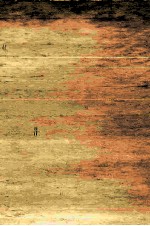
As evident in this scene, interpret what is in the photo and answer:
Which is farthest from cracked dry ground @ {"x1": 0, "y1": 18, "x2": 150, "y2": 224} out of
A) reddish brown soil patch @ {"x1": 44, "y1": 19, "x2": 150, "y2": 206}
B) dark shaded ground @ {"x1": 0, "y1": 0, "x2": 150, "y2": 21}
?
dark shaded ground @ {"x1": 0, "y1": 0, "x2": 150, "y2": 21}

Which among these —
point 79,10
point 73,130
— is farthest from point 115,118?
point 79,10

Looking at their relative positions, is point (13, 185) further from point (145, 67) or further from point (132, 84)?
point (145, 67)

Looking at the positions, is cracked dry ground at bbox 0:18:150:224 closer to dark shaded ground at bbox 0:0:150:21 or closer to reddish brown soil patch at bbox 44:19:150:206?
reddish brown soil patch at bbox 44:19:150:206

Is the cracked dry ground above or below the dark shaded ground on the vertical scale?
below

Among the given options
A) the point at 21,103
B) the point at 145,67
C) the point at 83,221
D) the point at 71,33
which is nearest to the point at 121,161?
the point at 83,221

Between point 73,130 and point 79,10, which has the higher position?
point 79,10

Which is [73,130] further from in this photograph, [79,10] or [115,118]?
[79,10]

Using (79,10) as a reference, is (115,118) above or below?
below

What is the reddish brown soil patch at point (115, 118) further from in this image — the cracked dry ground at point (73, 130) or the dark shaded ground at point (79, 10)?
the dark shaded ground at point (79, 10)
